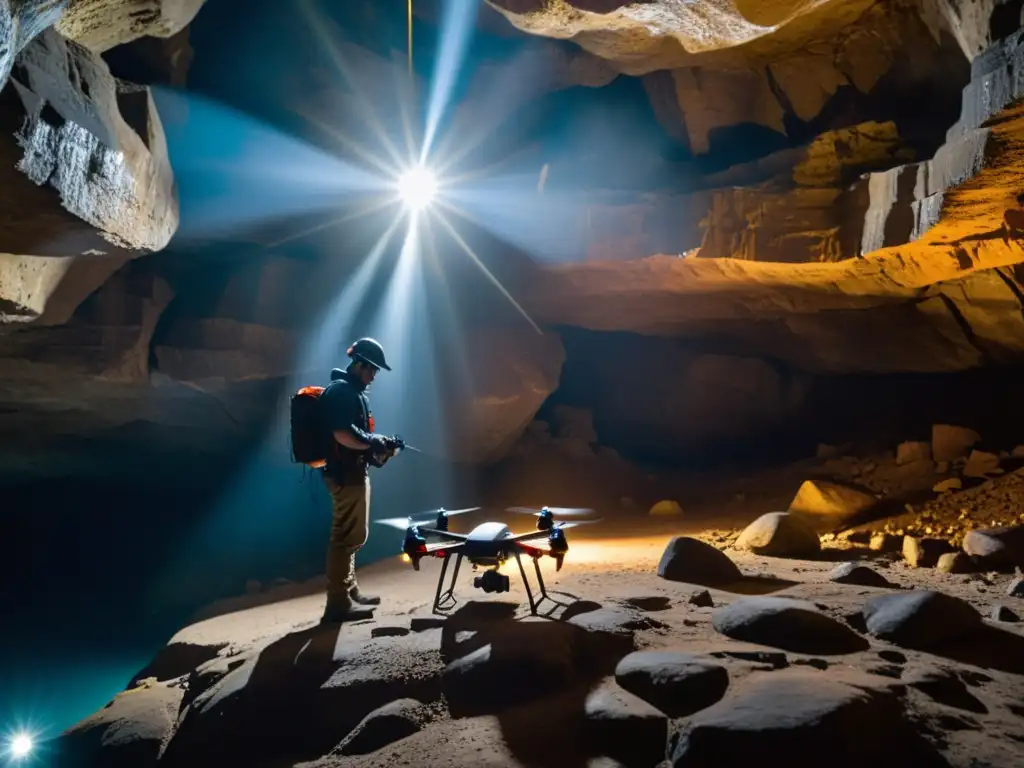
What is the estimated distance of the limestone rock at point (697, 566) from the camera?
4.43 metres

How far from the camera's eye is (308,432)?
4148 millimetres

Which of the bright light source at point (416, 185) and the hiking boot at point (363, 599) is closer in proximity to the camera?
the hiking boot at point (363, 599)

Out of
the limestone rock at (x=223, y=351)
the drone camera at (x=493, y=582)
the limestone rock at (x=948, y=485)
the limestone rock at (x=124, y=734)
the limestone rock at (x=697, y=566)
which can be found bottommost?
the limestone rock at (x=124, y=734)

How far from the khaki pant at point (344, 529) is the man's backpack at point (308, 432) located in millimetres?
215

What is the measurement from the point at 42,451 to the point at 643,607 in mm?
10538

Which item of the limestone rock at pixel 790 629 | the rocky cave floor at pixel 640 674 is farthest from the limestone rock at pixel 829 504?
the limestone rock at pixel 790 629

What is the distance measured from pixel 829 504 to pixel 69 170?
23.1 feet

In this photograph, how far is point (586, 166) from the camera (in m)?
8.21

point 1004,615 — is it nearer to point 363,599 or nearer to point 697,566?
point 697,566

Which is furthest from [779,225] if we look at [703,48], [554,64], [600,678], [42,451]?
[42,451]

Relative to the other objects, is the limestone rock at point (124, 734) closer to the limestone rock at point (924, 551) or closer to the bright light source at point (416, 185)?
the limestone rock at point (924, 551)

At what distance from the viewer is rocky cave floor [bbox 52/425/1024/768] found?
7.97 feet

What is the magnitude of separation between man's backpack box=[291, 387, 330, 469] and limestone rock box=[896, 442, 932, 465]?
7446mm

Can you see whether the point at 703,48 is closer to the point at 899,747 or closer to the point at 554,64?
the point at 554,64
